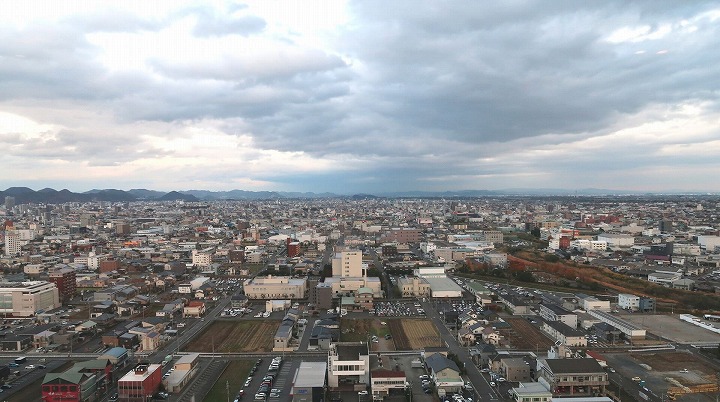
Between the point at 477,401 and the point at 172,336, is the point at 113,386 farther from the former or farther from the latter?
the point at 477,401

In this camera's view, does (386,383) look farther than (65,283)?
No

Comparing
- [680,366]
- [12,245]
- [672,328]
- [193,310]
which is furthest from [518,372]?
[12,245]

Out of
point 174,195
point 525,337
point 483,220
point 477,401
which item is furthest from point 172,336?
point 174,195

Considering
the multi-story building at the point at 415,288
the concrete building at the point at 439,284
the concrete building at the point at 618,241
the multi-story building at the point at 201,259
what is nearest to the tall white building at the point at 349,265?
the multi-story building at the point at 415,288

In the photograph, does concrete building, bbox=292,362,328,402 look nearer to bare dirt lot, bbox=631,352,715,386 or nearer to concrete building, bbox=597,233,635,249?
bare dirt lot, bbox=631,352,715,386

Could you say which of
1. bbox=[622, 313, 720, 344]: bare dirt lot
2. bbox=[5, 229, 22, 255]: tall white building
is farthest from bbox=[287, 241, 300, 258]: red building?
bbox=[622, 313, 720, 344]: bare dirt lot

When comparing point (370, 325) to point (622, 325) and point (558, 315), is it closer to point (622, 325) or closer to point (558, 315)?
point (558, 315)
